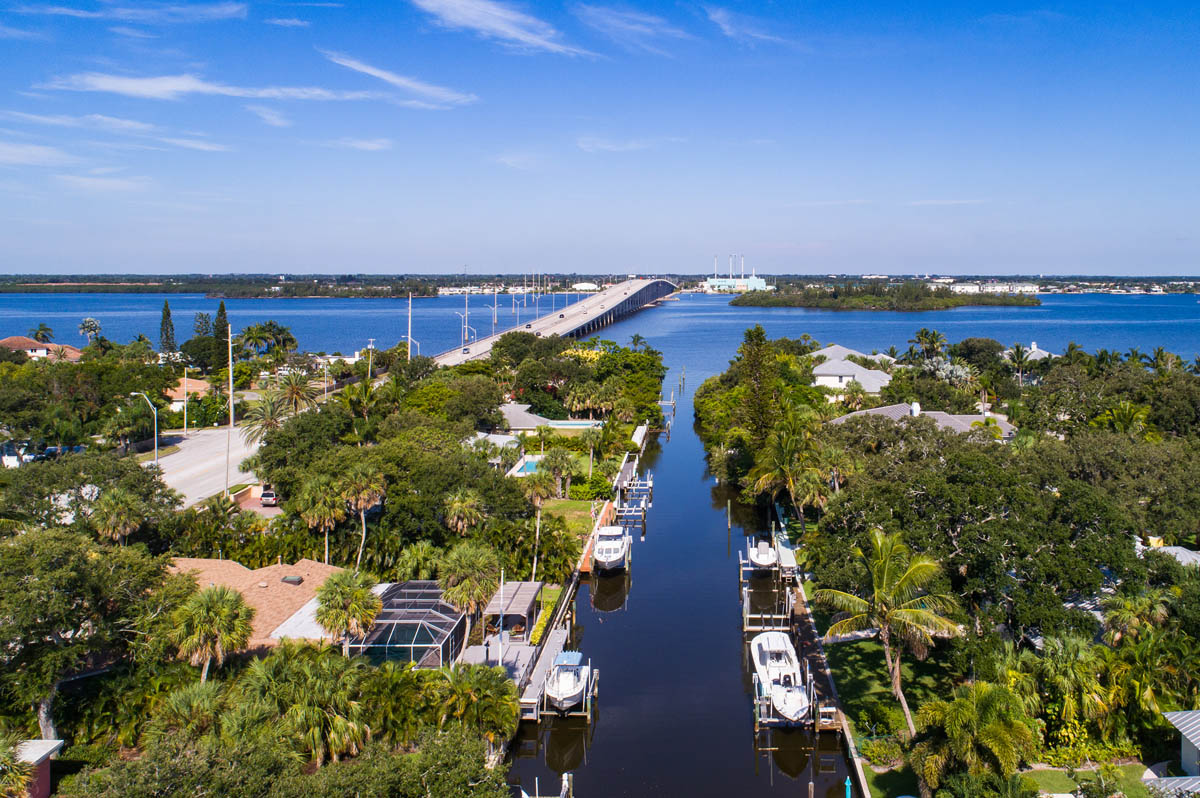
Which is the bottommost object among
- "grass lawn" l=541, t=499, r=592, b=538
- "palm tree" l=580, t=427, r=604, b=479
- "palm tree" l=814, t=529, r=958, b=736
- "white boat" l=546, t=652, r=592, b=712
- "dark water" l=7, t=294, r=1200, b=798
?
"dark water" l=7, t=294, r=1200, b=798

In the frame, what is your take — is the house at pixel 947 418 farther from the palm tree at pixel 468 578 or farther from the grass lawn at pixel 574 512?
the palm tree at pixel 468 578

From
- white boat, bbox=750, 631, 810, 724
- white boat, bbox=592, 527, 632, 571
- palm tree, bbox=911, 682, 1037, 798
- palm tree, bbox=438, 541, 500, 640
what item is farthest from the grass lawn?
palm tree, bbox=911, 682, 1037, 798

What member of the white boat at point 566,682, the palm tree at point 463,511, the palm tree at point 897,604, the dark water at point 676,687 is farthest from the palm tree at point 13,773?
the palm tree at point 897,604

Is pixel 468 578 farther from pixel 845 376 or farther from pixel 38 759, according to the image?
pixel 845 376

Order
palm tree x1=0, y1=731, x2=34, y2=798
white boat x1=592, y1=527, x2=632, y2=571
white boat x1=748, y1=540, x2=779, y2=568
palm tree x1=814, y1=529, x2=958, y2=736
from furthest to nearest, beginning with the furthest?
white boat x1=592, y1=527, x2=632, y2=571 → white boat x1=748, y1=540, x2=779, y2=568 → palm tree x1=814, y1=529, x2=958, y2=736 → palm tree x1=0, y1=731, x2=34, y2=798

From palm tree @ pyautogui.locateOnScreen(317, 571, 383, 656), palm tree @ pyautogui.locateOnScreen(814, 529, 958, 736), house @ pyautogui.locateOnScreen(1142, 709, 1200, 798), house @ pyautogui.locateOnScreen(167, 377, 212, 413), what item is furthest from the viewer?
house @ pyautogui.locateOnScreen(167, 377, 212, 413)

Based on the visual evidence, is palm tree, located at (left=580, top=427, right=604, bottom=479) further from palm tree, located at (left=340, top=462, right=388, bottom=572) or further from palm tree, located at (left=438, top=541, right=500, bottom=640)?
palm tree, located at (left=438, top=541, right=500, bottom=640)
